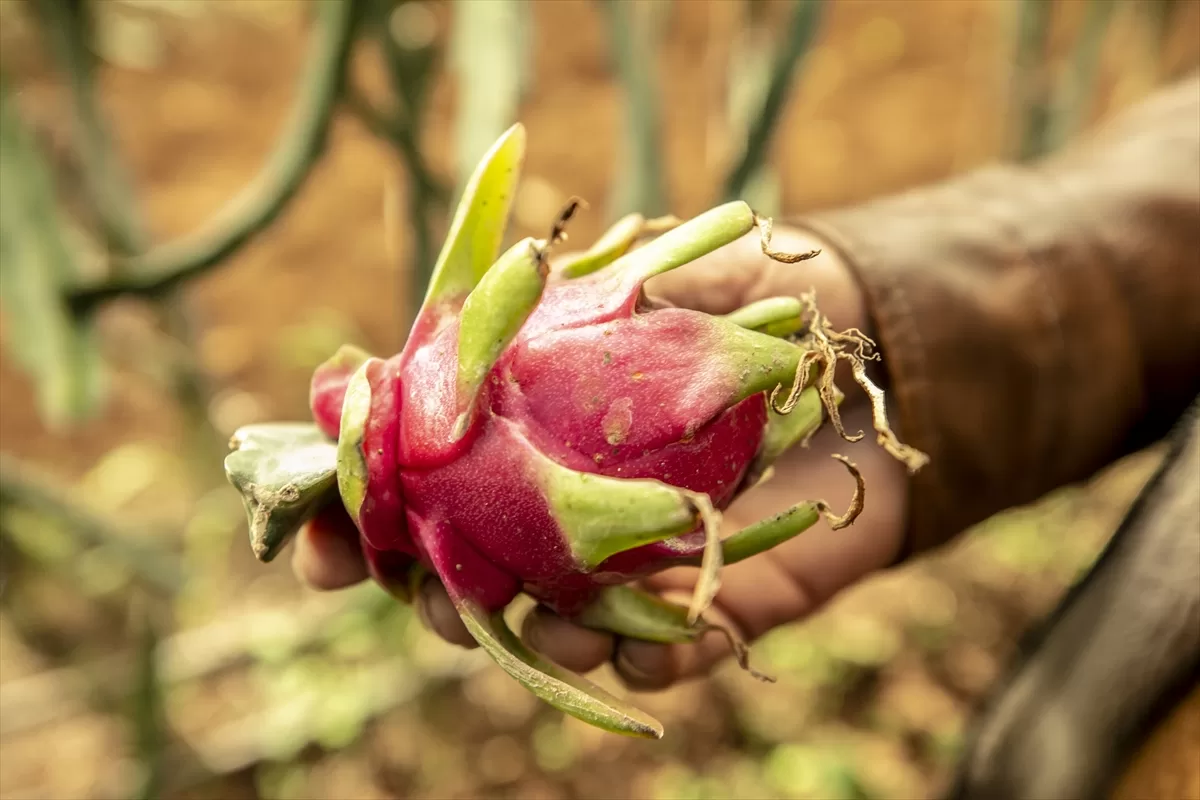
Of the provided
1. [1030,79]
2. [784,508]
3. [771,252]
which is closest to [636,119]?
[784,508]

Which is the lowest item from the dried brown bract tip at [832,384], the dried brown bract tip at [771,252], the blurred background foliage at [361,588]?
the blurred background foliage at [361,588]

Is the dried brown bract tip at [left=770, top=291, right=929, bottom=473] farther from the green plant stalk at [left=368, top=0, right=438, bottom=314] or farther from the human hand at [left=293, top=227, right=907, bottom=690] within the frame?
the green plant stalk at [left=368, top=0, right=438, bottom=314]

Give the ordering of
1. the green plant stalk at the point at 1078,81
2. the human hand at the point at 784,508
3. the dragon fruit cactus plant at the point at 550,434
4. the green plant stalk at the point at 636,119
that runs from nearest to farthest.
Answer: the dragon fruit cactus plant at the point at 550,434 < the human hand at the point at 784,508 < the green plant stalk at the point at 636,119 < the green plant stalk at the point at 1078,81

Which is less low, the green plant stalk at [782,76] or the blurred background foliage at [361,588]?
the green plant stalk at [782,76]

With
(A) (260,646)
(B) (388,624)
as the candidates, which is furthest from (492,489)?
(A) (260,646)

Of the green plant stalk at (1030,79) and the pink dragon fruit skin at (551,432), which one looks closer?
the pink dragon fruit skin at (551,432)

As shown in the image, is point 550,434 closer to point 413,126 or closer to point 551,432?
point 551,432

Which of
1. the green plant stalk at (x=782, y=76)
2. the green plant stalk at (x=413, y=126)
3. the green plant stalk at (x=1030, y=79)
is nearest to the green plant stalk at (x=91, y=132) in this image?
the green plant stalk at (x=413, y=126)

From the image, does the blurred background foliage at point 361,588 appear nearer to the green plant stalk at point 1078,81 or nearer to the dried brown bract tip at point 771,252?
the green plant stalk at point 1078,81
